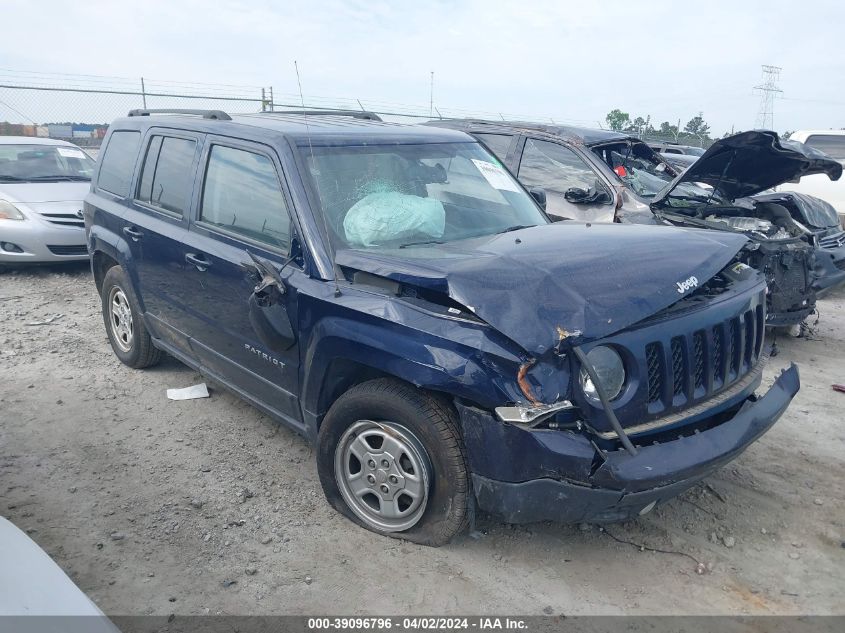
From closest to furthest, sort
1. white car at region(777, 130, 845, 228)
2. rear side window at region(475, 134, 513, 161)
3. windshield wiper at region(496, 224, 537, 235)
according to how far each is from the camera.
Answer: windshield wiper at region(496, 224, 537, 235), rear side window at region(475, 134, 513, 161), white car at region(777, 130, 845, 228)

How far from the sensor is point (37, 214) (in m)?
8.21

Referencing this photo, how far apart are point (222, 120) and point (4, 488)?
2533 mm

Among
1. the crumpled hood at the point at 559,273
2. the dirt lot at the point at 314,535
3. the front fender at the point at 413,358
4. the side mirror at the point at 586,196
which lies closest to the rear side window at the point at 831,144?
the side mirror at the point at 586,196

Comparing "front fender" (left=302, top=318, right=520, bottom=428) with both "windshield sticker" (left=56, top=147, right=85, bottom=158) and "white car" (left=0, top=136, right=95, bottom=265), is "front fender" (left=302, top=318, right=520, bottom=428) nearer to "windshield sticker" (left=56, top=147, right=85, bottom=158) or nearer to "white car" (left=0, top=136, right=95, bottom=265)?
"white car" (left=0, top=136, right=95, bottom=265)

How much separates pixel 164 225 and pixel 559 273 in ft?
9.23

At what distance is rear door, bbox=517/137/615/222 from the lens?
655 centimetres

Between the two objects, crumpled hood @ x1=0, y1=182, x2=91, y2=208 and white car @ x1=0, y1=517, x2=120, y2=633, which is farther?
crumpled hood @ x1=0, y1=182, x2=91, y2=208

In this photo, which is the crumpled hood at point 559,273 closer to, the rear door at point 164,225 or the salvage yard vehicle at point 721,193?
the rear door at point 164,225

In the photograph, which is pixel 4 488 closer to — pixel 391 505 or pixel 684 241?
pixel 391 505

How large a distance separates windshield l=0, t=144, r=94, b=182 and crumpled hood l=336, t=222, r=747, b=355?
761cm

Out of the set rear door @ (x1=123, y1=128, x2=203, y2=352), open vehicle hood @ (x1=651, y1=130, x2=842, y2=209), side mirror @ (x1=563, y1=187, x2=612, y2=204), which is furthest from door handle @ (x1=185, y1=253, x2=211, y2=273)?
open vehicle hood @ (x1=651, y1=130, x2=842, y2=209)

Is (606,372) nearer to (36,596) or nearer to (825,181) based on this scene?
(36,596)

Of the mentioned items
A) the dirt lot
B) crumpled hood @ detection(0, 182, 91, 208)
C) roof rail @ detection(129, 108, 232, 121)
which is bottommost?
the dirt lot

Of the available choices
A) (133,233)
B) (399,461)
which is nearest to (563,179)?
(133,233)
